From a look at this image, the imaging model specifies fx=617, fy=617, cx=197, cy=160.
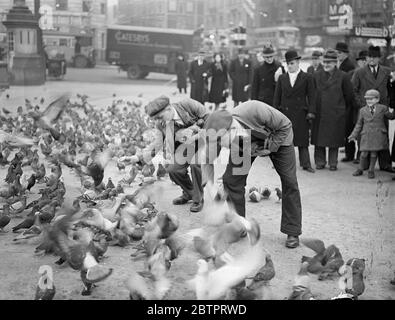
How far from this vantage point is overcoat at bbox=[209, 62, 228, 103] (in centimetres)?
1675

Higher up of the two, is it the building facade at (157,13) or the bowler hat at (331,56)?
the building facade at (157,13)

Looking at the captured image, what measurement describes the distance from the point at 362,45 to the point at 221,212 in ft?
105

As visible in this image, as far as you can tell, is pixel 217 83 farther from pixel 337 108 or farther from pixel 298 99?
pixel 298 99

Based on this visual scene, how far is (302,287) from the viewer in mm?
4316

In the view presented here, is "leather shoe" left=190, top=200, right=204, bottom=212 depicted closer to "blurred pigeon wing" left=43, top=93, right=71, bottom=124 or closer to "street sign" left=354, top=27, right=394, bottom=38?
"blurred pigeon wing" left=43, top=93, right=71, bottom=124

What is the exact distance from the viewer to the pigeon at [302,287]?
4145mm

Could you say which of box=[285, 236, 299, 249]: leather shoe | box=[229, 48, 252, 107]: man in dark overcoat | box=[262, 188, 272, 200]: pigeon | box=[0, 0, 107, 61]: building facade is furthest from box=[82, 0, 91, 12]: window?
box=[285, 236, 299, 249]: leather shoe

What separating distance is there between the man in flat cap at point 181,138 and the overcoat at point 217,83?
9.47m

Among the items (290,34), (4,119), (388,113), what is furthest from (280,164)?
(290,34)

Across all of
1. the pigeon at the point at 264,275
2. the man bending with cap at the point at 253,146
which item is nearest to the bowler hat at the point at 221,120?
the man bending with cap at the point at 253,146

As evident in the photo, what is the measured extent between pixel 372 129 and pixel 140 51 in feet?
100

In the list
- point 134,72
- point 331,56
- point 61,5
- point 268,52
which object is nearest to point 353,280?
point 331,56

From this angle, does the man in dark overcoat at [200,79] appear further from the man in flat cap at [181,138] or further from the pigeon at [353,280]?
the pigeon at [353,280]

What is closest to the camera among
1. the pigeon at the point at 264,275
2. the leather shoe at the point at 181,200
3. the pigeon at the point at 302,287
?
the pigeon at the point at 302,287
